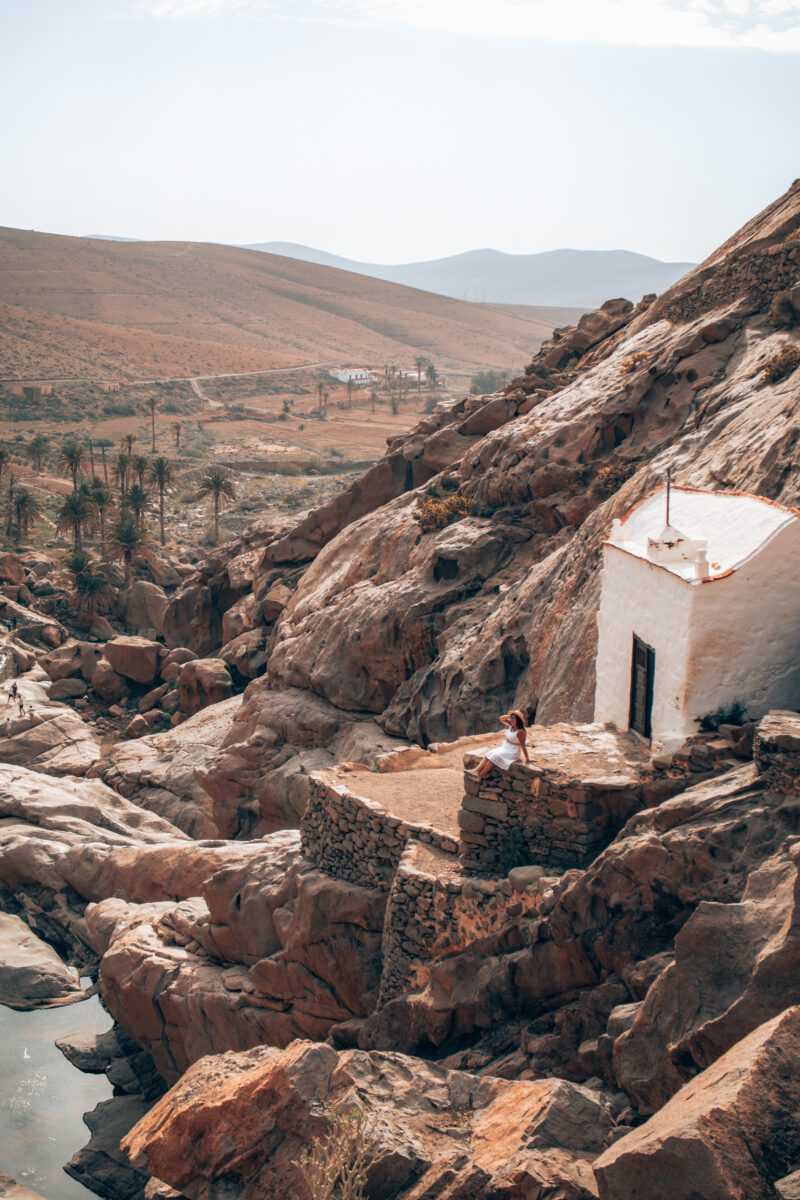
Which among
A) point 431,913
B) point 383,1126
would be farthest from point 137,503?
point 383,1126

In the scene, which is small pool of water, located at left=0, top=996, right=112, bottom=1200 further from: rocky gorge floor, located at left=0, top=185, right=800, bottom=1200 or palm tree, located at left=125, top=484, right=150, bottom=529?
palm tree, located at left=125, top=484, right=150, bottom=529

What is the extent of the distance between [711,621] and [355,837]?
5.28 meters

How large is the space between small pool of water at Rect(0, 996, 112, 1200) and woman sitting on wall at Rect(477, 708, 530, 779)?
824 centimetres

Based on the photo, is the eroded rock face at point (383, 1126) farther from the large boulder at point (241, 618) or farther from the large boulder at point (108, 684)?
the large boulder at point (108, 684)

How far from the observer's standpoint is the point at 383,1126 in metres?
11.1

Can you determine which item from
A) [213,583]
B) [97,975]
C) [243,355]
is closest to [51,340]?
[243,355]

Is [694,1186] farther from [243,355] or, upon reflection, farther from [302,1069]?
[243,355]

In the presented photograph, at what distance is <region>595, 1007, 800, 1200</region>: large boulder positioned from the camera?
27.9ft

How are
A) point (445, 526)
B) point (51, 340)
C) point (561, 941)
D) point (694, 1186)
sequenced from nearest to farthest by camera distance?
point (694, 1186)
point (561, 941)
point (445, 526)
point (51, 340)

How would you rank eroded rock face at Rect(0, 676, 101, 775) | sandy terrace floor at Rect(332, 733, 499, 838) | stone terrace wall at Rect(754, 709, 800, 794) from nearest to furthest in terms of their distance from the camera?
stone terrace wall at Rect(754, 709, 800, 794), sandy terrace floor at Rect(332, 733, 499, 838), eroded rock face at Rect(0, 676, 101, 775)

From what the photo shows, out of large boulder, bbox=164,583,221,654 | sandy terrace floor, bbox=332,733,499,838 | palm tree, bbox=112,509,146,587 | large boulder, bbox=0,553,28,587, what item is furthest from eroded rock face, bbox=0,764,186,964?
palm tree, bbox=112,509,146,587

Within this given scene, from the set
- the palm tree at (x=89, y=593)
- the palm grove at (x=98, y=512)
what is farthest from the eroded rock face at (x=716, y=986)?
the palm grove at (x=98, y=512)

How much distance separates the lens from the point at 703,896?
37.6 ft

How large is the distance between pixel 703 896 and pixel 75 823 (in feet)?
60.0
